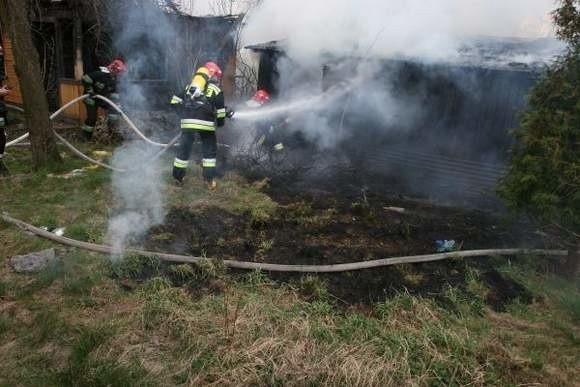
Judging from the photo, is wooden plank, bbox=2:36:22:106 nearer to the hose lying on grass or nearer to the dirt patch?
the hose lying on grass

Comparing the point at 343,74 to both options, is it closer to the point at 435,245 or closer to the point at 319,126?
the point at 319,126

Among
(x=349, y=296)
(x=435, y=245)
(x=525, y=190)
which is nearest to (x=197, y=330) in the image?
(x=349, y=296)

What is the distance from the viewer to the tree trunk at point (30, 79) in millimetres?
7180

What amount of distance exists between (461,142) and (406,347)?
611cm

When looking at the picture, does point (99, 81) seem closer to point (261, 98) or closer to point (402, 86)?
point (261, 98)

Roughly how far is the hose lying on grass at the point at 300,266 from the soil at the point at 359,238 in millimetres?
76

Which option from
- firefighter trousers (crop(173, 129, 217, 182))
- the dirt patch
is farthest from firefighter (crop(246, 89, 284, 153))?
the dirt patch

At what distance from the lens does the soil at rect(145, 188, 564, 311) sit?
4.71m

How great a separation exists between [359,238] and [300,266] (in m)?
1.28

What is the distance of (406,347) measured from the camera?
347 centimetres

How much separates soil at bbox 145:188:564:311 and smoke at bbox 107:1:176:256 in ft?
1.27

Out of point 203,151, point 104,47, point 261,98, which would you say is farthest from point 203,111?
point 104,47

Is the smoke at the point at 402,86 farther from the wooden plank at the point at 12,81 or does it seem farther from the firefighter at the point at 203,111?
the wooden plank at the point at 12,81

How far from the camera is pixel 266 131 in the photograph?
33.3ft
